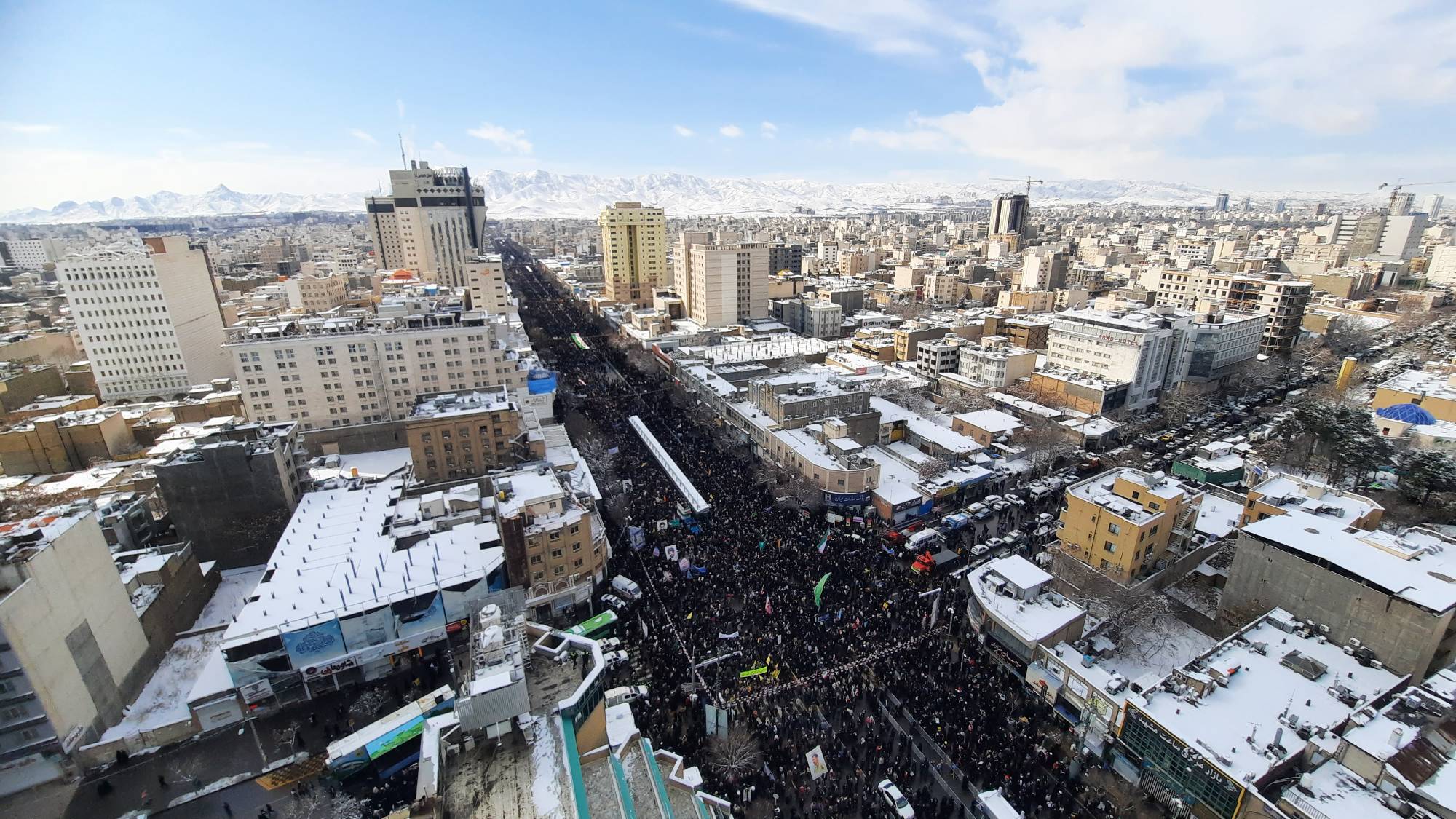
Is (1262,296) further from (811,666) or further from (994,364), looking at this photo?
(811,666)

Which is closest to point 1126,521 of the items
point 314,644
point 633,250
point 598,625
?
point 598,625

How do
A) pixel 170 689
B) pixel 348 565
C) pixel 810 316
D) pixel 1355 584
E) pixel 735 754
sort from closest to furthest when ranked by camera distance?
1. pixel 735 754
2. pixel 1355 584
3. pixel 170 689
4. pixel 348 565
5. pixel 810 316

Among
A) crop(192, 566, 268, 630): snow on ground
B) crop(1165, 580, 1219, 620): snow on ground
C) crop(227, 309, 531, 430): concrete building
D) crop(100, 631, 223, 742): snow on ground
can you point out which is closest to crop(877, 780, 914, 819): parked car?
crop(1165, 580, 1219, 620): snow on ground

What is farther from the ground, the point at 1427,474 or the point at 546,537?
the point at 1427,474

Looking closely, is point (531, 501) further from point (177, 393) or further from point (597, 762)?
point (177, 393)

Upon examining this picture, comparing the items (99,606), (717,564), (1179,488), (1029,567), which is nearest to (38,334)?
(99,606)

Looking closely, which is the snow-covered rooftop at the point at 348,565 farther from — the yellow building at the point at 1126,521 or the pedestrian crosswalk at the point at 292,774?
the yellow building at the point at 1126,521
